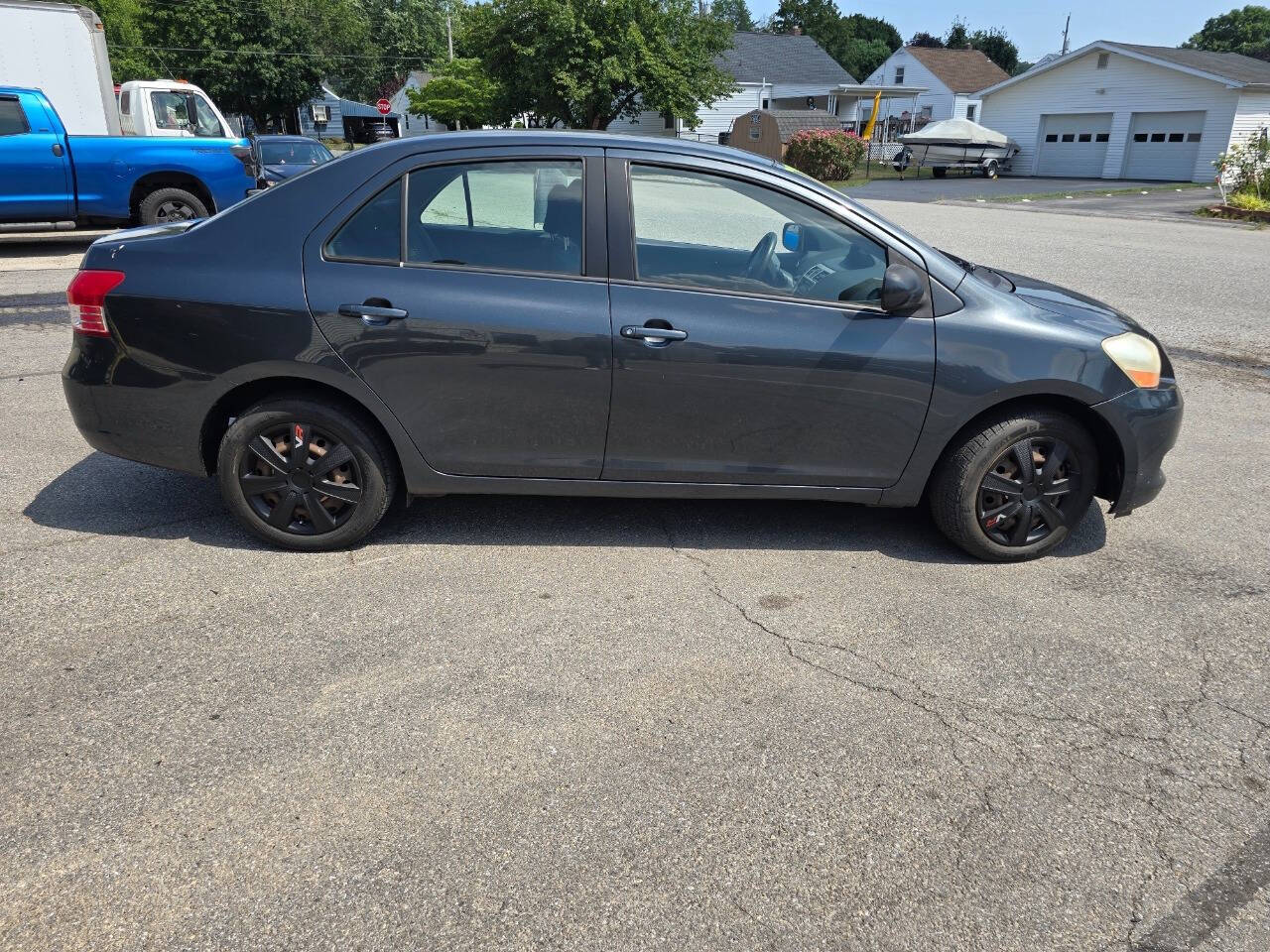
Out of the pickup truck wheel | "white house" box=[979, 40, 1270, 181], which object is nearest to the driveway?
"white house" box=[979, 40, 1270, 181]

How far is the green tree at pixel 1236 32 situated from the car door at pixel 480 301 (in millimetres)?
110080

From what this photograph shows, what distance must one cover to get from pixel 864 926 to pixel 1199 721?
156 centimetres

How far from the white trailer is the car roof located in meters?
11.9

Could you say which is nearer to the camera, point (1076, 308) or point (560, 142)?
→ point (560, 142)

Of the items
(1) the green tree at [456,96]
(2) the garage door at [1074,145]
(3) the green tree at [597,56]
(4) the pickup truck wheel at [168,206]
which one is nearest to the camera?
(4) the pickup truck wheel at [168,206]

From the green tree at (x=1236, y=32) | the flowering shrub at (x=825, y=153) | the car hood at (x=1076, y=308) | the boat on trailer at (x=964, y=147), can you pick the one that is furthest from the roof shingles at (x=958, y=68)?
the car hood at (x=1076, y=308)

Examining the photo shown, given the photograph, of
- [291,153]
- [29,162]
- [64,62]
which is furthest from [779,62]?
[29,162]

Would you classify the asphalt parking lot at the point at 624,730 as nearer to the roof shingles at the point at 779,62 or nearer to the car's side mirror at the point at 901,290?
the car's side mirror at the point at 901,290

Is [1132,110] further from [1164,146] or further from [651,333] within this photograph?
[651,333]

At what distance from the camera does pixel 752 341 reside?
3.84m

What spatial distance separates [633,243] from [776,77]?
58214mm

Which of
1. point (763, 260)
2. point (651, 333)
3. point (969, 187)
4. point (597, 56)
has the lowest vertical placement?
point (969, 187)

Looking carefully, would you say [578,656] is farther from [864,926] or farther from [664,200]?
[664,200]

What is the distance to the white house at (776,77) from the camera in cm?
5562
